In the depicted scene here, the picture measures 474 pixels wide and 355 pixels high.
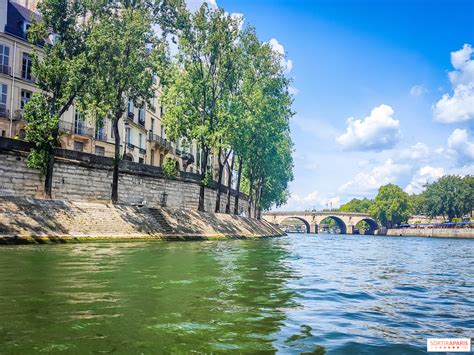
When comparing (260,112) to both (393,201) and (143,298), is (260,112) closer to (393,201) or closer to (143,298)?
(143,298)

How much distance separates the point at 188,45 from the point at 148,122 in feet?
62.1

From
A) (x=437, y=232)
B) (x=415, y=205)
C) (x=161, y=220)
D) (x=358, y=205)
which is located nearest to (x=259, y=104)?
(x=161, y=220)

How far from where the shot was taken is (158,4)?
30.2 meters

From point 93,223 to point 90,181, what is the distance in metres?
5.22

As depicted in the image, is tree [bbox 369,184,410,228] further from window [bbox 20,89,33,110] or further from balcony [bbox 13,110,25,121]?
balcony [bbox 13,110,25,121]

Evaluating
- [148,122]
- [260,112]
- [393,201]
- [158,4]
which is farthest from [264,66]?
[393,201]

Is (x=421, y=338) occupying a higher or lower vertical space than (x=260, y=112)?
lower

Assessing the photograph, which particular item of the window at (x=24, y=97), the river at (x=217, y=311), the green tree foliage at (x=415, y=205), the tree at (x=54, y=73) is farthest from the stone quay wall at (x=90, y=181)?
the green tree foliage at (x=415, y=205)

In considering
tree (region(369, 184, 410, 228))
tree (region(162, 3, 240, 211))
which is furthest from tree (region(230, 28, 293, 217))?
tree (region(369, 184, 410, 228))

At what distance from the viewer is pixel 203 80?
33031mm

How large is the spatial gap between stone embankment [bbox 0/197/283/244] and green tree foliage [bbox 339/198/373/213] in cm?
13847

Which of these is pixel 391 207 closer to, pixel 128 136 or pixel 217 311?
pixel 128 136

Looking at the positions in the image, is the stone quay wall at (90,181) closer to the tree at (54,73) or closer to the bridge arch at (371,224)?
the tree at (54,73)

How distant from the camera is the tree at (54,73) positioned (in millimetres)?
23375
